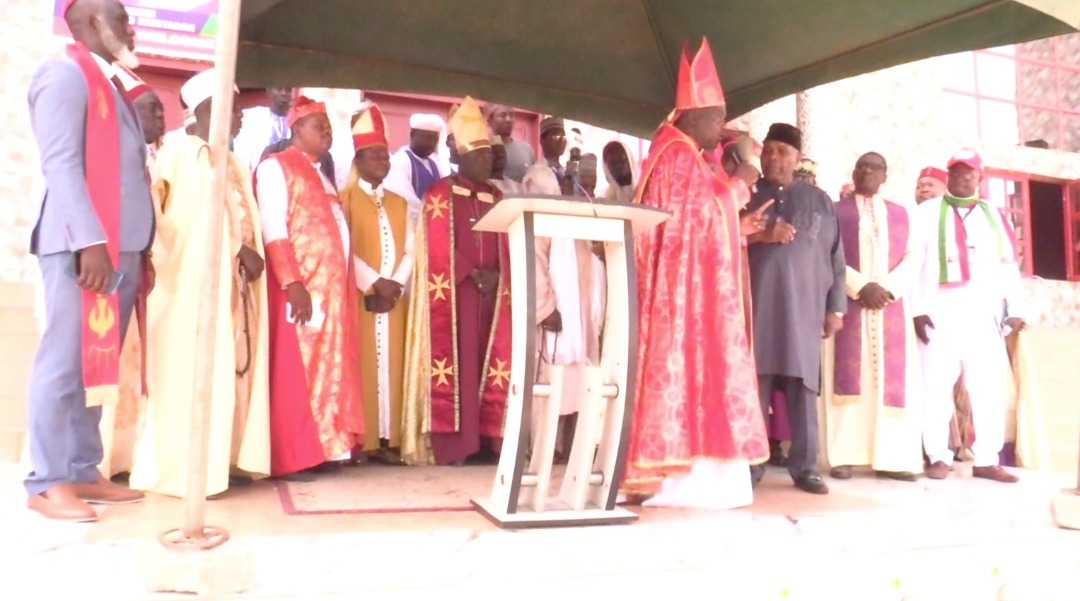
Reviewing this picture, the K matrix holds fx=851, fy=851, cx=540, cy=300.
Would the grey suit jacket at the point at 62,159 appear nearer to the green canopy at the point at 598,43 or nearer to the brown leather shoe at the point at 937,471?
the green canopy at the point at 598,43

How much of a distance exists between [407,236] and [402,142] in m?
3.23

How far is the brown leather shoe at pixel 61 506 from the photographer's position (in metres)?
2.60

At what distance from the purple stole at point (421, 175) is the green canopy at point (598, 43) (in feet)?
1.89

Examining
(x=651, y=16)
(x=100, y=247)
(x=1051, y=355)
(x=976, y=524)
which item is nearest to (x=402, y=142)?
(x=651, y=16)

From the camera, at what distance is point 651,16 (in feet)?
14.3

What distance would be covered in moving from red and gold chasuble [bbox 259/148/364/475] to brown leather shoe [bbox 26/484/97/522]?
902mm

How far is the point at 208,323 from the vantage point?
194 cm

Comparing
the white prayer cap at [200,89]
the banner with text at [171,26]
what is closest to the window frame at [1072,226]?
the banner with text at [171,26]

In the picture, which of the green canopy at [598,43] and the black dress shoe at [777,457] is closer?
the green canopy at [598,43]

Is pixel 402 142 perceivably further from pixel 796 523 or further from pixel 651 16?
pixel 796 523

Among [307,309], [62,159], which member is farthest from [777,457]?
[62,159]

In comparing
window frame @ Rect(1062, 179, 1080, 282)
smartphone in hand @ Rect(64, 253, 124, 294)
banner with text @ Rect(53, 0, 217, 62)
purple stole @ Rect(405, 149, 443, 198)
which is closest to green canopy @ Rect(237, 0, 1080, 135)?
purple stole @ Rect(405, 149, 443, 198)

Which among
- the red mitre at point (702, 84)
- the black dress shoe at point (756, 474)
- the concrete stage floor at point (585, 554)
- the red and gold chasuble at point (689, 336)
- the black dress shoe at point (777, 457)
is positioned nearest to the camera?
the concrete stage floor at point (585, 554)

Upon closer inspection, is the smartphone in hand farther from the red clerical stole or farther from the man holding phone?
the man holding phone
